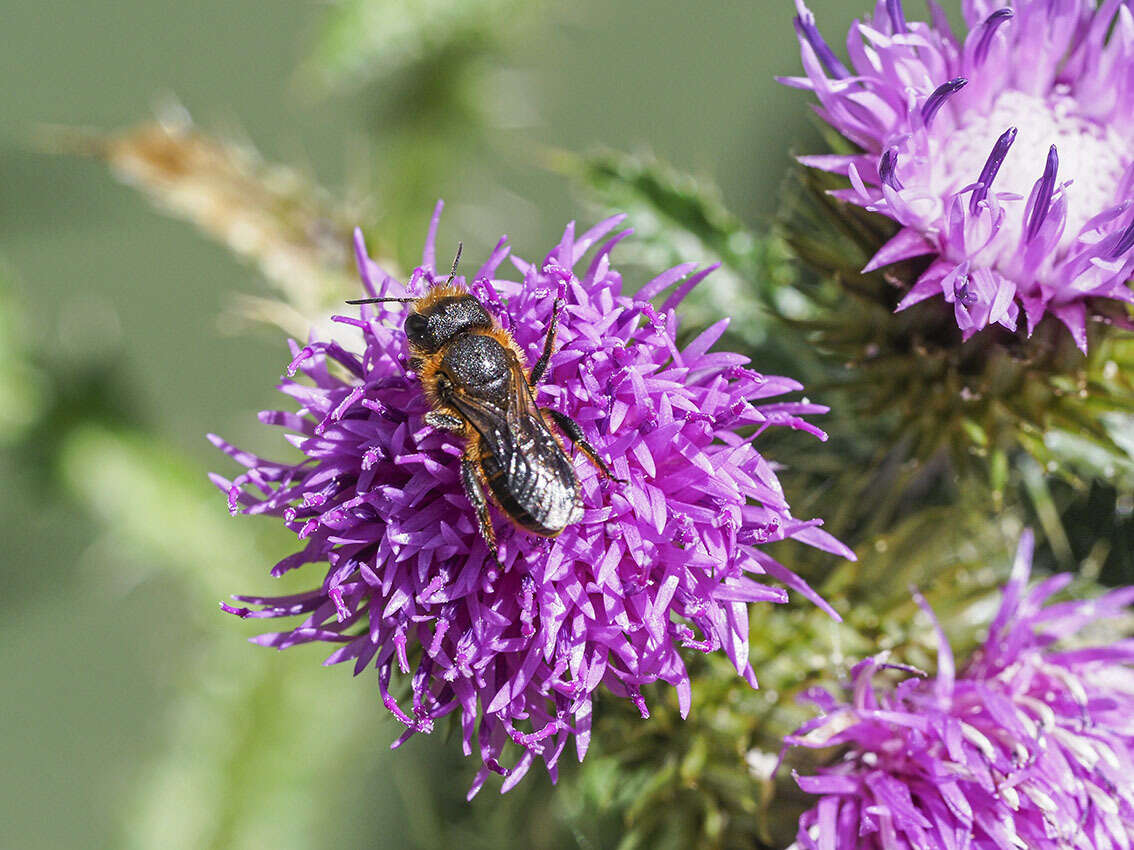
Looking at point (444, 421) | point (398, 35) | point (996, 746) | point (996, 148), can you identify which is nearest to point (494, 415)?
point (444, 421)

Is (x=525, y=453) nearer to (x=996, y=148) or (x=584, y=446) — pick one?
(x=584, y=446)

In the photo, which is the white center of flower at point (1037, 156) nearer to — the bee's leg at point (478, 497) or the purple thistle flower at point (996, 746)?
the purple thistle flower at point (996, 746)

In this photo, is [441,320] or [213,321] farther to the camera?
[213,321]

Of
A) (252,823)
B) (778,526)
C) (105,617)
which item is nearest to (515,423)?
(778,526)

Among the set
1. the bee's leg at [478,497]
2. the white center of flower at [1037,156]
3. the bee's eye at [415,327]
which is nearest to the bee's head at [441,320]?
the bee's eye at [415,327]

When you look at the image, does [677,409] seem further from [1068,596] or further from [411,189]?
[411,189]
